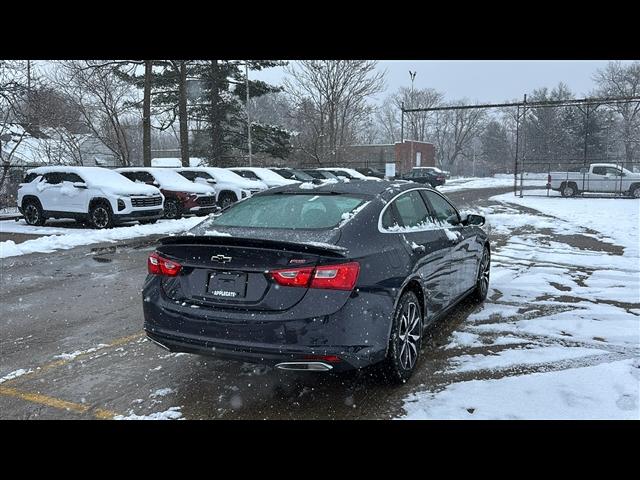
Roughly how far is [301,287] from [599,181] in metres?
29.3

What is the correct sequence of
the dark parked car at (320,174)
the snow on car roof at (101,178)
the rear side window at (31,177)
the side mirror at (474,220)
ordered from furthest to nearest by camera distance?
1. the dark parked car at (320,174)
2. the rear side window at (31,177)
3. the snow on car roof at (101,178)
4. the side mirror at (474,220)

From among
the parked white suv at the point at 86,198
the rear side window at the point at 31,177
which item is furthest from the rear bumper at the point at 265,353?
the rear side window at the point at 31,177

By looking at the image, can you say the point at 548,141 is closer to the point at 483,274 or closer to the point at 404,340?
the point at 483,274

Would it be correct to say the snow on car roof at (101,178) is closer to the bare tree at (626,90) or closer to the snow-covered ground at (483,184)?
the snow-covered ground at (483,184)

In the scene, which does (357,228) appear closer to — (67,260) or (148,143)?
(67,260)

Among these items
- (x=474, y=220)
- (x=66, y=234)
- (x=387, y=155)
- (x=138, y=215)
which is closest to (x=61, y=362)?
(x=474, y=220)

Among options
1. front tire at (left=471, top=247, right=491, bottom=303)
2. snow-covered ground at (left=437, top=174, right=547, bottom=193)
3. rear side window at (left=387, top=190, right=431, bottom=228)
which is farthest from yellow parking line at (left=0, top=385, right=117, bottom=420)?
snow-covered ground at (left=437, top=174, right=547, bottom=193)

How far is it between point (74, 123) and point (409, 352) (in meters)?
24.0

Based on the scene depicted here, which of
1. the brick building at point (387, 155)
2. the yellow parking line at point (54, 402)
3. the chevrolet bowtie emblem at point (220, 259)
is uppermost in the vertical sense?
the brick building at point (387, 155)

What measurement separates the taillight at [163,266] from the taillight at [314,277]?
81cm

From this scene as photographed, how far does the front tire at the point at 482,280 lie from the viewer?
635 centimetres

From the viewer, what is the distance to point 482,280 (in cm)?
648

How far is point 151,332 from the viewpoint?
12.5ft

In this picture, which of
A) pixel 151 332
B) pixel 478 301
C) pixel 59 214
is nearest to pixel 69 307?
pixel 151 332
